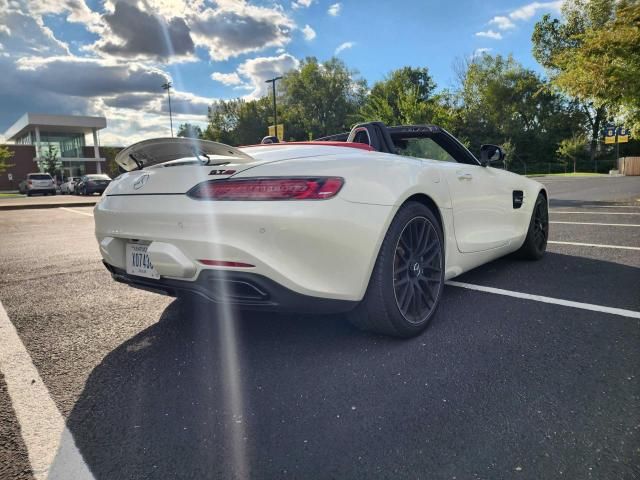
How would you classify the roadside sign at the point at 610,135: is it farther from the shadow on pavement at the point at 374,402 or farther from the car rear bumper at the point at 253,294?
the car rear bumper at the point at 253,294

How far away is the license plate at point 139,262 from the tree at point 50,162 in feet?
190

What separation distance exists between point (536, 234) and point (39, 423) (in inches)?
170

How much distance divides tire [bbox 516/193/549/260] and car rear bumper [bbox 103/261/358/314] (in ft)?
9.29

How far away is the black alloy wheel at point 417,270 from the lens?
256cm

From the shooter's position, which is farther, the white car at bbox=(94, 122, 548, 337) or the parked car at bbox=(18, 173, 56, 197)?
the parked car at bbox=(18, 173, 56, 197)

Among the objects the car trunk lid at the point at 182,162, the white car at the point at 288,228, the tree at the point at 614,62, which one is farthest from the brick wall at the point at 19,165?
the white car at the point at 288,228

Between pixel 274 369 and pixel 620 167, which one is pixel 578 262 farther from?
pixel 620 167

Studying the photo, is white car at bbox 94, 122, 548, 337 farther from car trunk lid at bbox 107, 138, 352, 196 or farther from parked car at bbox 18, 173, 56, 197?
parked car at bbox 18, 173, 56, 197

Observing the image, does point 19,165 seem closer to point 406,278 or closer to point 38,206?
point 38,206

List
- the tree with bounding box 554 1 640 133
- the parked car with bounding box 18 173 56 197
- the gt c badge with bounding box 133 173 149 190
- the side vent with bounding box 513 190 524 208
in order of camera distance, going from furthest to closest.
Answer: the parked car with bounding box 18 173 56 197, the tree with bounding box 554 1 640 133, the side vent with bounding box 513 190 524 208, the gt c badge with bounding box 133 173 149 190

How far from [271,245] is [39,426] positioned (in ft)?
3.83

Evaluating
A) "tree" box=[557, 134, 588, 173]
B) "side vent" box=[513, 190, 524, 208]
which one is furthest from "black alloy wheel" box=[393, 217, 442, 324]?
"tree" box=[557, 134, 588, 173]

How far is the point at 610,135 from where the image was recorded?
1706 inches

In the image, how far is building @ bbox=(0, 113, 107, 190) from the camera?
172 ft
